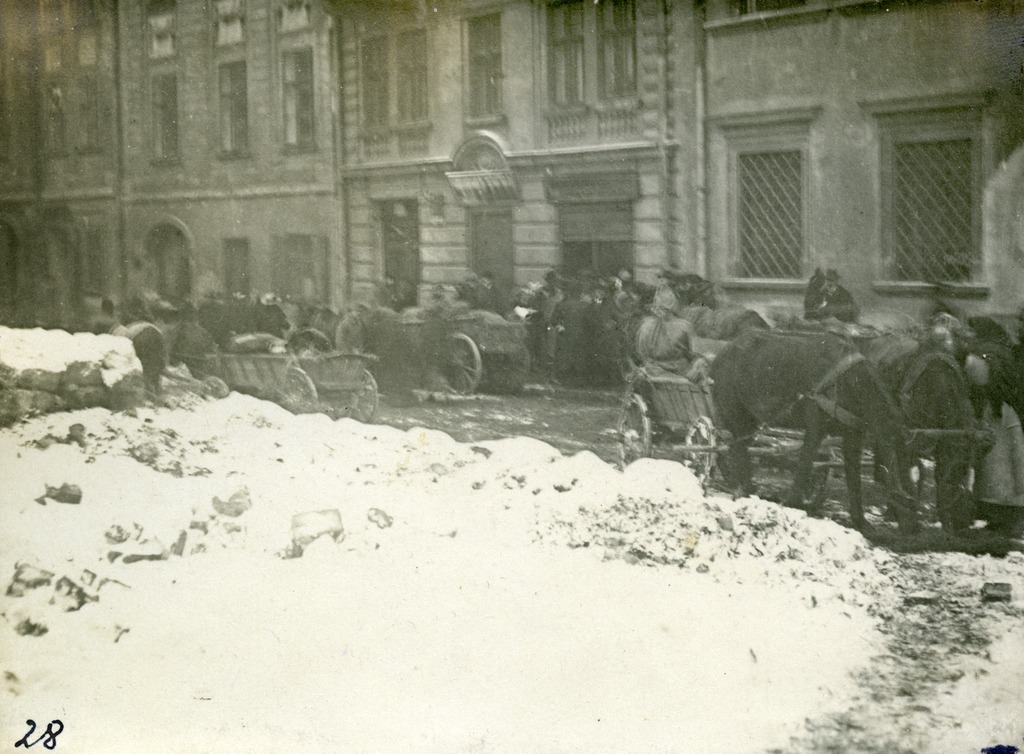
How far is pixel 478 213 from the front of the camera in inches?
157

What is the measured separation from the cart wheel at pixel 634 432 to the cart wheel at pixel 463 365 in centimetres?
65

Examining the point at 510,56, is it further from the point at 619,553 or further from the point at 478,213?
the point at 619,553

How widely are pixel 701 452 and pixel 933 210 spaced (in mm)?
1117

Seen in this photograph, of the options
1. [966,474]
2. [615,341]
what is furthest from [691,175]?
[966,474]

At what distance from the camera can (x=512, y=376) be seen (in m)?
4.05

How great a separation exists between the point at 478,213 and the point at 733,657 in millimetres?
1892

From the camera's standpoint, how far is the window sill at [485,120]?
393 cm

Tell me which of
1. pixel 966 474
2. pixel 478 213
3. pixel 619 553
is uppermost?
pixel 478 213

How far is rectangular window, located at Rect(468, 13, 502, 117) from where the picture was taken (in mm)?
3932

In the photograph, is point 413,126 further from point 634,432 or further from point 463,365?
point 634,432

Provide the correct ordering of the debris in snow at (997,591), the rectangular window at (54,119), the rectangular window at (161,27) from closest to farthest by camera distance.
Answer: the debris in snow at (997,591), the rectangular window at (161,27), the rectangular window at (54,119)

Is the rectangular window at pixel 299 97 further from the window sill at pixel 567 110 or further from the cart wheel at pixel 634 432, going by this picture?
the cart wheel at pixel 634 432

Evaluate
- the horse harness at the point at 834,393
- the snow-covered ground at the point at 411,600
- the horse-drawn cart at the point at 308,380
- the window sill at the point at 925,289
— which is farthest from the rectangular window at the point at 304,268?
the window sill at the point at 925,289

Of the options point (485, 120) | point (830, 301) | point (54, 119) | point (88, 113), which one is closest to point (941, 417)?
point (830, 301)
